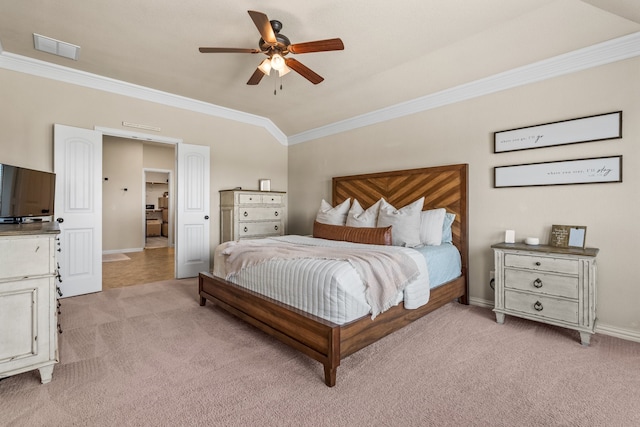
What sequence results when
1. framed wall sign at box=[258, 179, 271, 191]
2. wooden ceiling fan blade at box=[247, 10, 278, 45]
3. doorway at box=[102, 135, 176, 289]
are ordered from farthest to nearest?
doorway at box=[102, 135, 176, 289] < framed wall sign at box=[258, 179, 271, 191] < wooden ceiling fan blade at box=[247, 10, 278, 45]

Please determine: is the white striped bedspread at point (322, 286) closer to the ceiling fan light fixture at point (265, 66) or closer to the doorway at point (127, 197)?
the ceiling fan light fixture at point (265, 66)

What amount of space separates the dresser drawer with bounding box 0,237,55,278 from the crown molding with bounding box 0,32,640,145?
3.01m

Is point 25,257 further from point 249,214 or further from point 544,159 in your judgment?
point 544,159

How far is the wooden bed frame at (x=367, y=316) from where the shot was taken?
1.91 metres

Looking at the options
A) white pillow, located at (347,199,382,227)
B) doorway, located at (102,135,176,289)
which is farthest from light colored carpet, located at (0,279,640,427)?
doorway, located at (102,135,176,289)

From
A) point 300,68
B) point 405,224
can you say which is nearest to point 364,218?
point 405,224

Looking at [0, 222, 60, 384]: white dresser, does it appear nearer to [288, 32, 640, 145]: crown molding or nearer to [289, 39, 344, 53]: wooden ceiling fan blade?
[289, 39, 344, 53]: wooden ceiling fan blade

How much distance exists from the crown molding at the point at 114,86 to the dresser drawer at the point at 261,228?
191 centimetres

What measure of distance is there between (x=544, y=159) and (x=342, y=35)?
93.6 inches

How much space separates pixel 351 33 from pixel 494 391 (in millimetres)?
3123

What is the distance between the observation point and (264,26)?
218 cm

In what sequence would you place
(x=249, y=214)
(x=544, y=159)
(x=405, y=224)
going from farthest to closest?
(x=249, y=214)
(x=405, y=224)
(x=544, y=159)

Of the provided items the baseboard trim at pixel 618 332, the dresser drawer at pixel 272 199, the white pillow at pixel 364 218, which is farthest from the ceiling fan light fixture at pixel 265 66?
the baseboard trim at pixel 618 332

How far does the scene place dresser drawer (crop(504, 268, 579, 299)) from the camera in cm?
246
